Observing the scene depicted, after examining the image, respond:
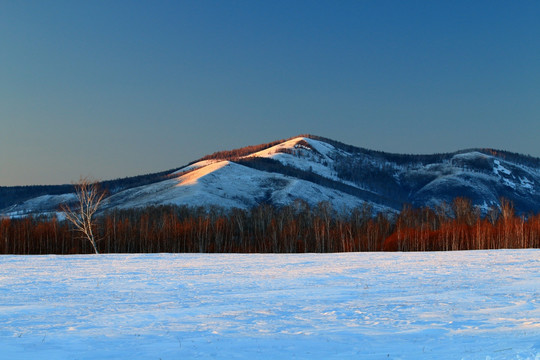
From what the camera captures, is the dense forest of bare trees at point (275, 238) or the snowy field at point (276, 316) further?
the dense forest of bare trees at point (275, 238)

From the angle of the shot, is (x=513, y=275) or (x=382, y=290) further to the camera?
(x=513, y=275)

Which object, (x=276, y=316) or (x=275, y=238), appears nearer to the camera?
(x=276, y=316)

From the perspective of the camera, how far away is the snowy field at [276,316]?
1190cm

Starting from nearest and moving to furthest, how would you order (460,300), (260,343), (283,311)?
1. (260,343)
2. (283,311)
3. (460,300)

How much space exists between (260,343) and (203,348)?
58.3 inches

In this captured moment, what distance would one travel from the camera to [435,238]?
105 m

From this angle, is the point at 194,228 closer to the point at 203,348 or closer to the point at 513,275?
the point at 513,275

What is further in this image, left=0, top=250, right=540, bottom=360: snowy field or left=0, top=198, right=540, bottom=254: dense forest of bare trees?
left=0, top=198, right=540, bottom=254: dense forest of bare trees

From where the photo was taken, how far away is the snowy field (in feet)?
39.0

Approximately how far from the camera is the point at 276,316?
16.4 meters

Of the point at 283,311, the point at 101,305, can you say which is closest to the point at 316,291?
the point at 283,311

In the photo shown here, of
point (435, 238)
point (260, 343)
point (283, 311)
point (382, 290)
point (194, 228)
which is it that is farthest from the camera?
point (194, 228)

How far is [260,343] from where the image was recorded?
1260cm

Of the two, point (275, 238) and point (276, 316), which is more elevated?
point (276, 316)
